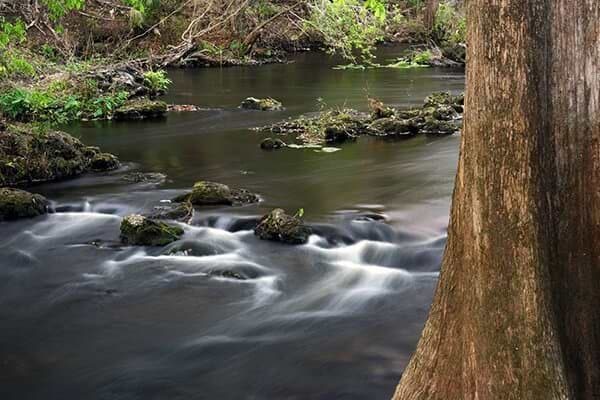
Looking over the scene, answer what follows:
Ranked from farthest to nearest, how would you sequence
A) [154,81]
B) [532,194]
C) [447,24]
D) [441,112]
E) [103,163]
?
[447,24] < [154,81] < [441,112] < [103,163] < [532,194]

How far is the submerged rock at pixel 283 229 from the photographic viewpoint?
943 centimetres

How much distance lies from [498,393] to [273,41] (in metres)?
35.1

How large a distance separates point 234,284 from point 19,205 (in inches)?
177

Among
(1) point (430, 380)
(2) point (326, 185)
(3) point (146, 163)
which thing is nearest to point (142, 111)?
(3) point (146, 163)

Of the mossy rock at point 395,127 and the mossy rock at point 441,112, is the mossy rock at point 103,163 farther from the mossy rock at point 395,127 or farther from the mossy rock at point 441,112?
the mossy rock at point 441,112

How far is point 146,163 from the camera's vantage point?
1452cm

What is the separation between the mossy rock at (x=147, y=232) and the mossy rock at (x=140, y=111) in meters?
10.4

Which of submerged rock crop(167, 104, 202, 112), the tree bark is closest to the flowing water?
submerged rock crop(167, 104, 202, 112)

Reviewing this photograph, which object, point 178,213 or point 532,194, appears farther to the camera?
point 178,213

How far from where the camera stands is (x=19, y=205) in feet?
35.6

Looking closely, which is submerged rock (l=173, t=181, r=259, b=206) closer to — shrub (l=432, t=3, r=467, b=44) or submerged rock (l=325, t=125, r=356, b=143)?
submerged rock (l=325, t=125, r=356, b=143)

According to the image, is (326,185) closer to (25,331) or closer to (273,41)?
(25,331)

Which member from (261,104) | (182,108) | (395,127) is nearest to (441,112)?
(395,127)

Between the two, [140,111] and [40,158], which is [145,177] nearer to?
[40,158]
